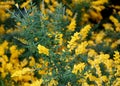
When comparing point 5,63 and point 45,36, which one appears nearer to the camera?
point 45,36

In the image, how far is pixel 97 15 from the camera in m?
5.16

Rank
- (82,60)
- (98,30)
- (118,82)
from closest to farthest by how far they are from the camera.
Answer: (118,82) < (82,60) < (98,30)

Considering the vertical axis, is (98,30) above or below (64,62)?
above

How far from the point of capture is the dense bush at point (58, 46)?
3.46 m

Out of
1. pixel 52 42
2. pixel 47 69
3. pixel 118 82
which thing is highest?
pixel 52 42

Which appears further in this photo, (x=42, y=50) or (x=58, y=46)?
(x=58, y=46)

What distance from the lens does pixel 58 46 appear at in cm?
356

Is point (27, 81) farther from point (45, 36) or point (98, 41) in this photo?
point (98, 41)

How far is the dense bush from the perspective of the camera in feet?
11.3

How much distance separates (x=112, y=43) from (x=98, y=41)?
204mm

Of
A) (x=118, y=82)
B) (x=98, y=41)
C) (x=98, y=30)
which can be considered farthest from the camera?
(x=98, y=30)

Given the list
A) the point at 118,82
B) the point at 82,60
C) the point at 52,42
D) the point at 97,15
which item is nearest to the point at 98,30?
the point at 97,15

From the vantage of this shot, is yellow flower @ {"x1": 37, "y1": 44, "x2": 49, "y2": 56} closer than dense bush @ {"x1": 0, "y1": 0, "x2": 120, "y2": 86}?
Yes

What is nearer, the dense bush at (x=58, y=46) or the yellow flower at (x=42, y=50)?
the yellow flower at (x=42, y=50)
